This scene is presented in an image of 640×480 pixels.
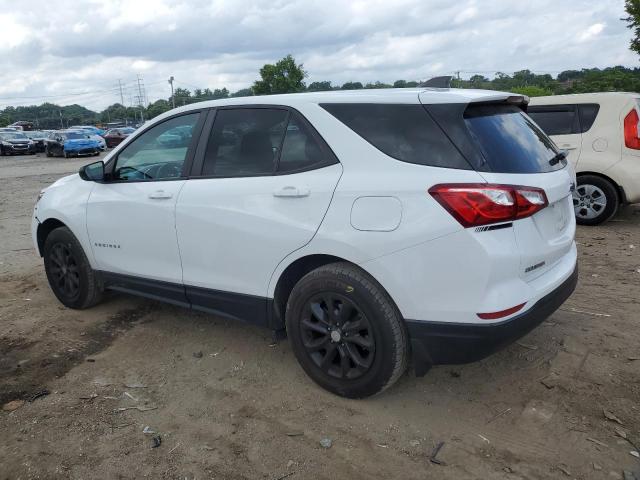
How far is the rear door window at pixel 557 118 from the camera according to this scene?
7535 mm

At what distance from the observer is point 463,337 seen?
9.11 feet

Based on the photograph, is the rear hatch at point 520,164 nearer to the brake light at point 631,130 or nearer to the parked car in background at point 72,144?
the brake light at point 631,130

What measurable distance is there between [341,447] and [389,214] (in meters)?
1.26

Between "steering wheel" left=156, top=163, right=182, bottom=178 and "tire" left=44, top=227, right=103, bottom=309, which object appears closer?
"steering wheel" left=156, top=163, right=182, bottom=178

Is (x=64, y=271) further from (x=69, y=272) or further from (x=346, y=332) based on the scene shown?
(x=346, y=332)

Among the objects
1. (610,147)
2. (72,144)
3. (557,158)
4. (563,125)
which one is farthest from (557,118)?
(72,144)

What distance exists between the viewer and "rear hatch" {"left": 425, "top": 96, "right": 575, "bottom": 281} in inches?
110

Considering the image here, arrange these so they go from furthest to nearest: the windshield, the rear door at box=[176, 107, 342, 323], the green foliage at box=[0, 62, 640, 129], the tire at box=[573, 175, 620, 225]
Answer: the windshield → the green foliage at box=[0, 62, 640, 129] → the tire at box=[573, 175, 620, 225] → the rear door at box=[176, 107, 342, 323]

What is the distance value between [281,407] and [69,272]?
2652 millimetres

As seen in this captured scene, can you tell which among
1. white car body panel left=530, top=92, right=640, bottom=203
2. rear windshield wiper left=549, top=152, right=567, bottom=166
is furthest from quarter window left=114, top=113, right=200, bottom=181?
white car body panel left=530, top=92, right=640, bottom=203

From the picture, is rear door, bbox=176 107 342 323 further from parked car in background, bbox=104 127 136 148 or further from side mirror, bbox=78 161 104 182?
parked car in background, bbox=104 127 136 148

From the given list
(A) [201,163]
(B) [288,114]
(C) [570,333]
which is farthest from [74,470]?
(C) [570,333]

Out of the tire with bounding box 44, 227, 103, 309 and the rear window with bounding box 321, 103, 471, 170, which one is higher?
the rear window with bounding box 321, 103, 471, 170

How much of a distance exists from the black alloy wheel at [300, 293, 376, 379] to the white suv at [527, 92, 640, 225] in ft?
18.2
